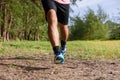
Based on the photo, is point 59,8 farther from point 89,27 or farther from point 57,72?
point 89,27

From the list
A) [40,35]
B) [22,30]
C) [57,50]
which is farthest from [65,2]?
[40,35]

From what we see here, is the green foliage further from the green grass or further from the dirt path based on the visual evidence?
the dirt path

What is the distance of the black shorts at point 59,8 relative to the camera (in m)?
5.11

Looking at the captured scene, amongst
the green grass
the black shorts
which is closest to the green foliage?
the green grass

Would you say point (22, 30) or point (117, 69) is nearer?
point (117, 69)

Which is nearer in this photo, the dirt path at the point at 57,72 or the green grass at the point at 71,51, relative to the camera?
the dirt path at the point at 57,72

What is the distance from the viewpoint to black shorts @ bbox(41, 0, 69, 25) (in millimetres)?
5109

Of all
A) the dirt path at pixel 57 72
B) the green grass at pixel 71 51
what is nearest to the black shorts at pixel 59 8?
the dirt path at pixel 57 72

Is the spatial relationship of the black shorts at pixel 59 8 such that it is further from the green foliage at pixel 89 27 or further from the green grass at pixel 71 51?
the green foliage at pixel 89 27

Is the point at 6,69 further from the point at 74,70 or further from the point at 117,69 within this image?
the point at 117,69

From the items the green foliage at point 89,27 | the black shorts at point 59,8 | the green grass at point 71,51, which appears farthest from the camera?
the green foliage at point 89,27

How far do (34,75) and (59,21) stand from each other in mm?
1528

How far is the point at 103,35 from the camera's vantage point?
52.1m

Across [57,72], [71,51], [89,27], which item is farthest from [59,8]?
[89,27]
